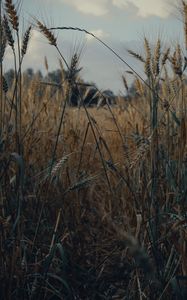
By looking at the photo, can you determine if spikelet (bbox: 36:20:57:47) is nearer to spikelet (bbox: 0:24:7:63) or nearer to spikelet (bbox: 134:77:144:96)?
spikelet (bbox: 0:24:7:63)

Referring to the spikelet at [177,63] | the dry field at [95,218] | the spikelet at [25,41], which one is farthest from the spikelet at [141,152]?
the spikelet at [25,41]

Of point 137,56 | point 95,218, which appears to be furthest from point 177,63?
point 95,218

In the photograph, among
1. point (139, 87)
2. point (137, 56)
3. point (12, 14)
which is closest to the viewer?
point (12, 14)

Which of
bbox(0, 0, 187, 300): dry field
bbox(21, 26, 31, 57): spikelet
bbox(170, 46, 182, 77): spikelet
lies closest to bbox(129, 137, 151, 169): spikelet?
bbox(0, 0, 187, 300): dry field

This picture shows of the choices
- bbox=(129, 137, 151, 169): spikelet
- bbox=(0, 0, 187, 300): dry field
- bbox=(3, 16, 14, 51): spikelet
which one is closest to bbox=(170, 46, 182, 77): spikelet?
bbox=(0, 0, 187, 300): dry field

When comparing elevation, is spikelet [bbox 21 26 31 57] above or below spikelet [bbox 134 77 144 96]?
above

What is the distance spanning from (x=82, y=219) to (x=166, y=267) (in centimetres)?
76

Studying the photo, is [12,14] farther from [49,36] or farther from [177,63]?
[177,63]

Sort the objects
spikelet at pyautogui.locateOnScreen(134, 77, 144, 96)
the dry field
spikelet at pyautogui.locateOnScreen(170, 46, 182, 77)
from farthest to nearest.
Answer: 1. spikelet at pyautogui.locateOnScreen(134, 77, 144, 96)
2. spikelet at pyautogui.locateOnScreen(170, 46, 182, 77)
3. the dry field

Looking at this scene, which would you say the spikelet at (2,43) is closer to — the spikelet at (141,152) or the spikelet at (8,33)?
the spikelet at (8,33)

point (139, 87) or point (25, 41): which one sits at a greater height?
point (25, 41)

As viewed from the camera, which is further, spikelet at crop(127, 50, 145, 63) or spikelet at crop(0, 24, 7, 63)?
spikelet at crop(127, 50, 145, 63)

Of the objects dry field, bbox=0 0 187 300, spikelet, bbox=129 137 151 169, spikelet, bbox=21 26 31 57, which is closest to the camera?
dry field, bbox=0 0 187 300

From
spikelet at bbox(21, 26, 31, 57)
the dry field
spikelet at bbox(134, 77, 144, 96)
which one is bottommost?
the dry field
